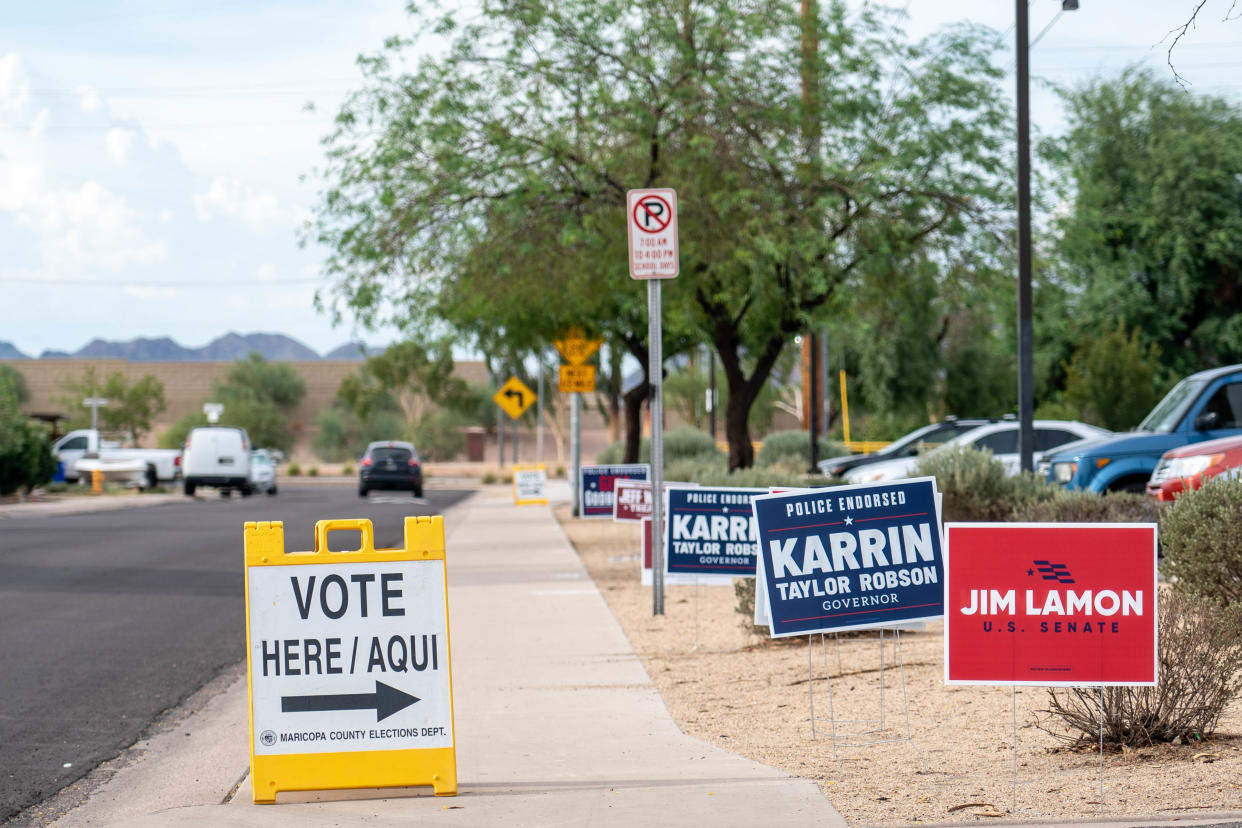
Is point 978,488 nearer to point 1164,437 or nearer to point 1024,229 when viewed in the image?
point 1164,437

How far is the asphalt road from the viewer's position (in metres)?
7.71

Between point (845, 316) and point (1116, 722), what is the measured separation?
1513cm

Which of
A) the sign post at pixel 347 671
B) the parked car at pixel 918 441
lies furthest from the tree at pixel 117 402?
the sign post at pixel 347 671

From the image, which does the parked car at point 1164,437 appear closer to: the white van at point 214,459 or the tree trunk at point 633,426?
the tree trunk at point 633,426

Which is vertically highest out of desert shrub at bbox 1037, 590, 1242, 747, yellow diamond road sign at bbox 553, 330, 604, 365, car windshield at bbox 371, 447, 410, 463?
yellow diamond road sign at bbox 553, 330, 604, 365

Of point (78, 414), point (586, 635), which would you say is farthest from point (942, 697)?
point (78, 414)

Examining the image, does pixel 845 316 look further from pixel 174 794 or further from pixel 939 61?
pixel 174 794

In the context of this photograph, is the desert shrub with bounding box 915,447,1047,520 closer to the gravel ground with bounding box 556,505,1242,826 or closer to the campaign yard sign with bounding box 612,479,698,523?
the campaign yard sign with bounding box 612,479,698,523

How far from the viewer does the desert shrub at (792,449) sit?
1417 inches

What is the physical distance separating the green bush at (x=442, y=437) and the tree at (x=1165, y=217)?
4458cm

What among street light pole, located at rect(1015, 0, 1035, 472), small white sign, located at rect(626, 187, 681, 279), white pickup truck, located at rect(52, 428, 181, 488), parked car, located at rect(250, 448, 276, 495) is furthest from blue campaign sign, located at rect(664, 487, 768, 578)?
white pickup truck, located at rect(52, 428, 181, 488)

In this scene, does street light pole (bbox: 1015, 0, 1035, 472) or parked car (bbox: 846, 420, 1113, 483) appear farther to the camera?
parked car (bbox: 846, 420, 1113, 483)

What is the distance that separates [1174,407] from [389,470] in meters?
27.3

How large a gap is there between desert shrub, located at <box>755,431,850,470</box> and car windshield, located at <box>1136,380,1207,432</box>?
18077 mm
